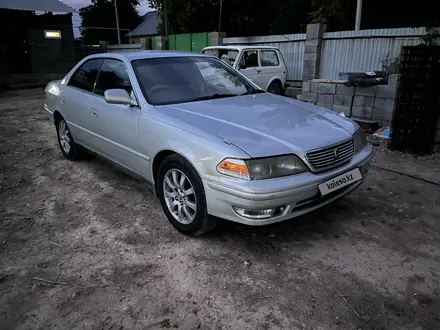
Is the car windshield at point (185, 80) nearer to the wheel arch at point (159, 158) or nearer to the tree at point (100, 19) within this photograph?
the wheel arch at point (159, 158)

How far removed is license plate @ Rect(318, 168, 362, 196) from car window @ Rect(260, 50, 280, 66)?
273 inches

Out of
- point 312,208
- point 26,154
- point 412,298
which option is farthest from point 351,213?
point 26,154

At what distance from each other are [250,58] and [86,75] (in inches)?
216

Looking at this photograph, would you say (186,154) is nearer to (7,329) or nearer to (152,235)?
(152,235)

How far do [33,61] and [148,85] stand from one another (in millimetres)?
15705

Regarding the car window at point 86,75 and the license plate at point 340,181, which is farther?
the car window at point 86,75

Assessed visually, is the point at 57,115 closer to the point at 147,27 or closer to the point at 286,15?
the point at 286,15

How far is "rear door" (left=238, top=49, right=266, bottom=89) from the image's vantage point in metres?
8.89

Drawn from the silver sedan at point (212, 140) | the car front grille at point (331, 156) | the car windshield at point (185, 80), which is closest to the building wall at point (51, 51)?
the silver sedan at point (212, 140)

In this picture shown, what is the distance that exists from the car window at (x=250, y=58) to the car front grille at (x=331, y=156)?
21.1 ft

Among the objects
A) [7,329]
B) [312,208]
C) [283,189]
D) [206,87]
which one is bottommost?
[7,329]

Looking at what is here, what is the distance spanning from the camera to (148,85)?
3.51m

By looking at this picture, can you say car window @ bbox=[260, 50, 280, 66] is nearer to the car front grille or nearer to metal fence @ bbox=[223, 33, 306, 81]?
metal fence @ bbox=[223, 33, 306, 81]

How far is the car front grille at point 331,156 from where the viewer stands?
2723 millimetres
